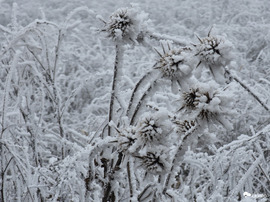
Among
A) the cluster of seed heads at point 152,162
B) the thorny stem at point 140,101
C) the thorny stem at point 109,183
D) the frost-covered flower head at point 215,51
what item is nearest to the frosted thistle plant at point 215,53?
the frost-covered flower head at point 215,51

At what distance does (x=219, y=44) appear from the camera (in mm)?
725

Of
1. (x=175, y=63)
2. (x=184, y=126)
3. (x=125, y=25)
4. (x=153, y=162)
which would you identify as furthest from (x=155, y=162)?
(x=125, y=25)

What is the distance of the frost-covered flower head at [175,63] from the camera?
0.75m

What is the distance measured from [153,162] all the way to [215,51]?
1.02 feet

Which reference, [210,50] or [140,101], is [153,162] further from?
[210,50]

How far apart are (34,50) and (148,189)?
109 cm

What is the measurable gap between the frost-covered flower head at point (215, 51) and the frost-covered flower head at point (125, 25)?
222 millimetres

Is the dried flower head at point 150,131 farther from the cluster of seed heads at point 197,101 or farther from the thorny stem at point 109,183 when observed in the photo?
the thorny stem at point 109,183

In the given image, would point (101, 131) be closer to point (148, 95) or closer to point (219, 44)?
point (148, 95)

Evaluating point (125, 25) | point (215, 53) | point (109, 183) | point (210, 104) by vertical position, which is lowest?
point (109, 183)

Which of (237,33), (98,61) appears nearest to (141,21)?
(98,61)

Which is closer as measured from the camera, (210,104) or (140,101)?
(210,104)

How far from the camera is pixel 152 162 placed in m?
0.73

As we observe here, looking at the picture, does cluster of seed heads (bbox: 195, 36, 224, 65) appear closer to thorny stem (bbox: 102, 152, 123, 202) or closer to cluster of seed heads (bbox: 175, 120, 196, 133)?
cluster of seed heads (bbox: 175, 120, 196, 133)
